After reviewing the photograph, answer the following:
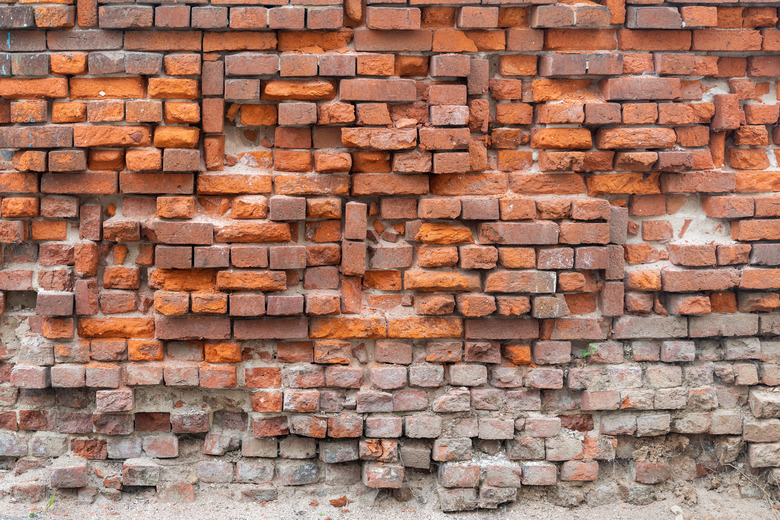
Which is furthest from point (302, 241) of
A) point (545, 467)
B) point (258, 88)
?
point (545, 467)

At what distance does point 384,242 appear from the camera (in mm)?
2562

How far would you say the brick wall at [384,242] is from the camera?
2422mm

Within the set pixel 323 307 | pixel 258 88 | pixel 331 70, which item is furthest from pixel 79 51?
pixel 323 307

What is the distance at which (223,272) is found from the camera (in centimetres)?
244

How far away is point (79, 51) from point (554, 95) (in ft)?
6.68

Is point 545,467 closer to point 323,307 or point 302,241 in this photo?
point 323,307

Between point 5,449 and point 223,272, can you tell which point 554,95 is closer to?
point 223,272

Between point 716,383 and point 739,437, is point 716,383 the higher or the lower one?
the higher one

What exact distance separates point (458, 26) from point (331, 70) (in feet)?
1.90

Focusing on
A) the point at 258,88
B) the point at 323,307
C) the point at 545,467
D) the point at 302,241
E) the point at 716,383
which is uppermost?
the point at 258,88

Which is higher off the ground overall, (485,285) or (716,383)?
(485,285)

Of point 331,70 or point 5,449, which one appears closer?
point 331,70

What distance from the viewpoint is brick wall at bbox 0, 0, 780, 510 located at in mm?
2422

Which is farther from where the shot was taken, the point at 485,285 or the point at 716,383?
the point at 716,383
